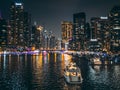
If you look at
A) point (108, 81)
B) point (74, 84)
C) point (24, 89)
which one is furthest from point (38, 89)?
point (108, 81)

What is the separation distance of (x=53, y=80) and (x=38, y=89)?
19.1 meters

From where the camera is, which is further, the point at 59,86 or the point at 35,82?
the point at 35,82

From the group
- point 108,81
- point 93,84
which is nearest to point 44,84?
point 93,84

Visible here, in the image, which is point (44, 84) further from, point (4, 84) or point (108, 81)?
point (108, 81)

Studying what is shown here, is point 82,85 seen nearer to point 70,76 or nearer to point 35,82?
point 70,76

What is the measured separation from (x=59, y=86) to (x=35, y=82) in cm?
1236

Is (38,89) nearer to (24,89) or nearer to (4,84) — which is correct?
(24,89)

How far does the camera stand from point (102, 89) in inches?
Result: 3917

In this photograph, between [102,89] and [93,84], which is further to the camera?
[93,84]

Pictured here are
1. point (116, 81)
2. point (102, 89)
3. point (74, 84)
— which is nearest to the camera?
point (102, 89)

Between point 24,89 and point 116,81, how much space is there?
33.5 m

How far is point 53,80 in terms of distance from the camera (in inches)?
4663

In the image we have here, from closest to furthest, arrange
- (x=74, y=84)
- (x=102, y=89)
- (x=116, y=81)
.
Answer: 1. (x=102, y=89)
2. (x=74, y=84)
3. (x=116, y=81)

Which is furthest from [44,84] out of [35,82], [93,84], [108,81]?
[108,81]
